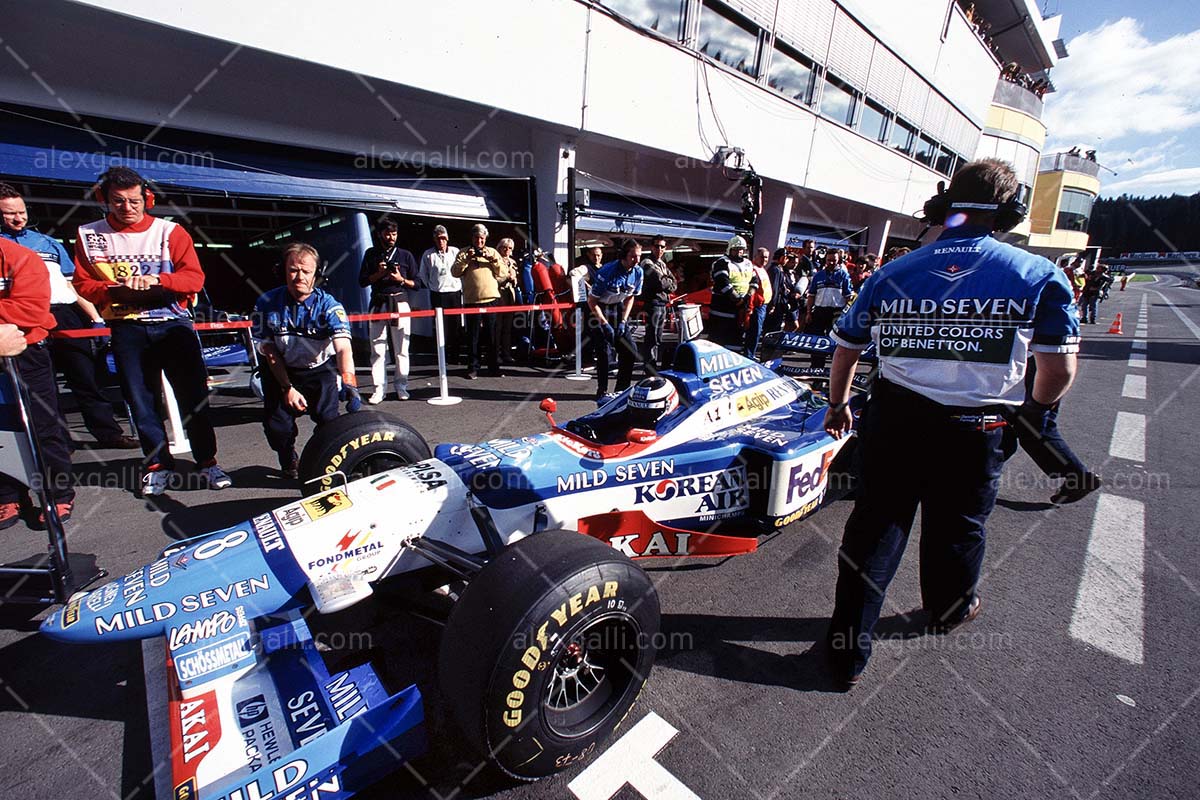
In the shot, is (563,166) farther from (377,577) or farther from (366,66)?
(377,577)

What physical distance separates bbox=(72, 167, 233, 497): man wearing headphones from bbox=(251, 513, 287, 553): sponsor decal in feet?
6.76

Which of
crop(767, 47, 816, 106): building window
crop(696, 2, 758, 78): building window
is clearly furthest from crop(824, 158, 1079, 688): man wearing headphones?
crop(767, 47, 816, 106): building window

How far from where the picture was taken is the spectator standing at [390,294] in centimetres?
616

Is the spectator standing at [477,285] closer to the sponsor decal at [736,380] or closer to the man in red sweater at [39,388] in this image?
the man in red sweater at [39,388]

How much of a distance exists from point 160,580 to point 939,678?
2.99 m

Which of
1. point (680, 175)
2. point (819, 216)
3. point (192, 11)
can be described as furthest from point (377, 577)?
point (819, 216)

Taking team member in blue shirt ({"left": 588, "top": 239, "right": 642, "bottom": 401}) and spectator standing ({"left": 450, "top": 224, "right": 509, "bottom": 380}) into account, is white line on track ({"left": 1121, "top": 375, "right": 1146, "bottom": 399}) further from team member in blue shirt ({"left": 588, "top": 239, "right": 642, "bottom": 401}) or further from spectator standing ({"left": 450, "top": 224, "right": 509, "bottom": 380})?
spectator standing ({"left": 450, "top": 224, "right": 509, "bottom": 380})

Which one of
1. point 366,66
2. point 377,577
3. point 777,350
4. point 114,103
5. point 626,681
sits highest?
point 366,66

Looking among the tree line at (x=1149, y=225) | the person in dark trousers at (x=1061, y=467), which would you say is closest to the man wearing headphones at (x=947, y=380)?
the person in dark trousers at (x=1061, y=467)

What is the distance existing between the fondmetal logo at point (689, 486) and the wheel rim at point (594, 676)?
2.49ft

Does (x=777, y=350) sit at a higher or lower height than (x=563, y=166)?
lower

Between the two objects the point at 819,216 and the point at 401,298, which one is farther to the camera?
the point at 819,216

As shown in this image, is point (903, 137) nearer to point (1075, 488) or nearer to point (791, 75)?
point (791, 75)

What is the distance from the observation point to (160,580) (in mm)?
1863
